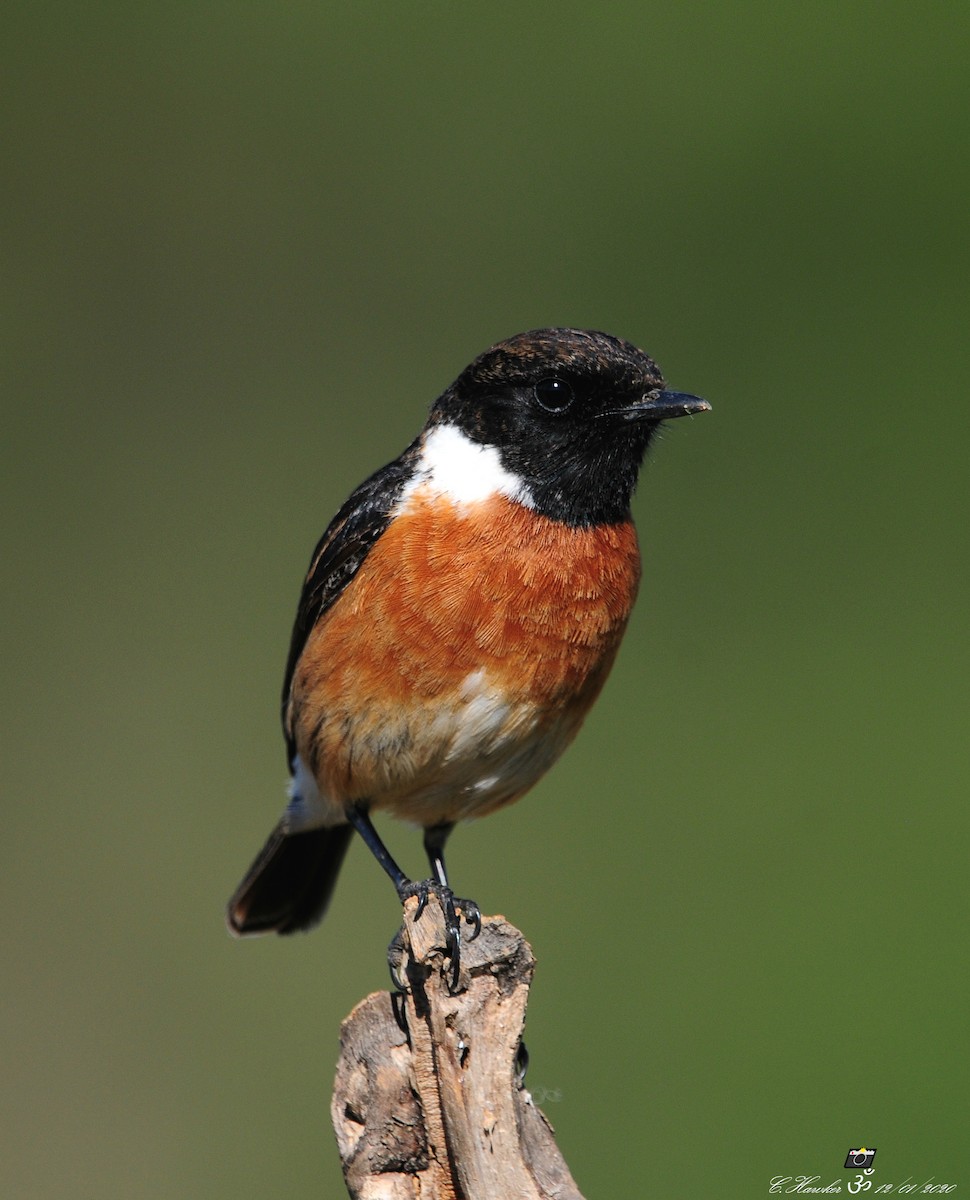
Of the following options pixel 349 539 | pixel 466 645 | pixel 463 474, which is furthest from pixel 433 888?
pixel 463 474

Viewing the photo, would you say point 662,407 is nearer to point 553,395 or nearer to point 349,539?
point 553,395

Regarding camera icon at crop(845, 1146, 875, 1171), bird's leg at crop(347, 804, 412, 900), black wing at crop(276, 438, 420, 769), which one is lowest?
camera icon at crop(845, 1146, 875, 1171)

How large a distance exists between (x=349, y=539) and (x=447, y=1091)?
196 cm

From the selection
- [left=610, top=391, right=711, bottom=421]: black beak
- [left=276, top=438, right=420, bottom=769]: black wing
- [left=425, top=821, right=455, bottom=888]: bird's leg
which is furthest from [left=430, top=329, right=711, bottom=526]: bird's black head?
[left=425, top=821, right=455, bottom=888]: bird's leg

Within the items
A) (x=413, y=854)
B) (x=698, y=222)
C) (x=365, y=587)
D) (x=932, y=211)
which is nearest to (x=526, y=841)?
(x=413, y=854)

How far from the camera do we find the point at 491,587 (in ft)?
15.5

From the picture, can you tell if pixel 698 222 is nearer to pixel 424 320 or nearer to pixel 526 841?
pixel 424 320

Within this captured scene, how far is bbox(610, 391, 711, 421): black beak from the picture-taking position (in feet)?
16.1

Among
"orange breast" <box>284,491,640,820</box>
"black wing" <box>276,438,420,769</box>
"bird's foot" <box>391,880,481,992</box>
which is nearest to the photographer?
"bird's foot" <box>391,880,481,992</box>

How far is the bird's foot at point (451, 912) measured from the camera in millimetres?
4018

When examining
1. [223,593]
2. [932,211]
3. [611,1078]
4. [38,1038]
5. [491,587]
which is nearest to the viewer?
[491,587]

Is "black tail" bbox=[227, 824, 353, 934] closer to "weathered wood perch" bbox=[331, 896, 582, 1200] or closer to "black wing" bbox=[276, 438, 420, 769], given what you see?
"black wing" bbox=[276, 438, 420, 769]

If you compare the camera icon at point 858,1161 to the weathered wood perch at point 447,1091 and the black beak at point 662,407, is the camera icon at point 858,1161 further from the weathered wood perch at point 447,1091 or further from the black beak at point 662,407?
the black beak at point 662,407

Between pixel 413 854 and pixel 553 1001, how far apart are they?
1114 mm
